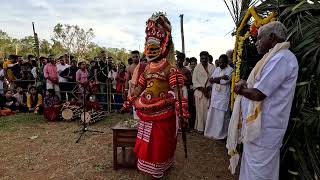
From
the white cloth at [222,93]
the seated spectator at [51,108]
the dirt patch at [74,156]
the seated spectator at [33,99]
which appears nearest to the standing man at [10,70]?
the seated spectator at [33,99]

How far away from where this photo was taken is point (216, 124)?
289 inches

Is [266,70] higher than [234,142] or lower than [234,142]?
higher

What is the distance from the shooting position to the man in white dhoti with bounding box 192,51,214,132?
25.5ft

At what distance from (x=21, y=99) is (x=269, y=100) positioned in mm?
9855

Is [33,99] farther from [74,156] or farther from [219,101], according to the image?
[219,101]

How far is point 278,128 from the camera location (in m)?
2.95

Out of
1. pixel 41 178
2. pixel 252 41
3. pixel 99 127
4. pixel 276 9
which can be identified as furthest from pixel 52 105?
pixel 276 9

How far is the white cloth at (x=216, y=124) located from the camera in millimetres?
7203

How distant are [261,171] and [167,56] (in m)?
2.18

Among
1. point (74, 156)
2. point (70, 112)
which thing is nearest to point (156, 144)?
point (74, 156)

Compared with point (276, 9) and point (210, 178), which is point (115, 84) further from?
point (276, 9)

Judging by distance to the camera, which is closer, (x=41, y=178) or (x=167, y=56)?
(x=167, y=56)

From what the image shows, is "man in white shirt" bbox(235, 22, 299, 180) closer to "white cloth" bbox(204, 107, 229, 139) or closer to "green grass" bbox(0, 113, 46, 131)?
"white cloth" bbox(204, 107, 229, 139)

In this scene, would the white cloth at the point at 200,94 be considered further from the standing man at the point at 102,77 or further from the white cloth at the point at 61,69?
the white cloth at the point at 61,69
